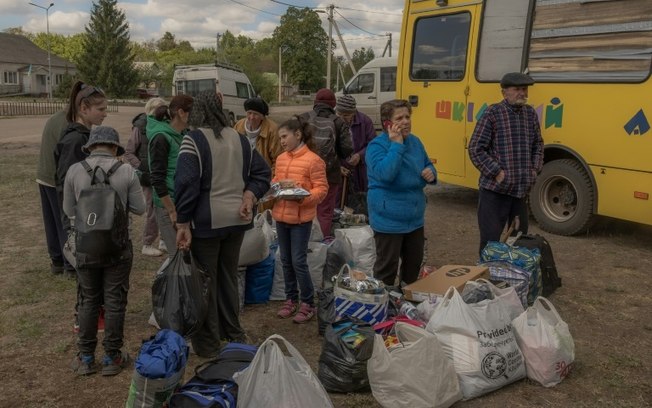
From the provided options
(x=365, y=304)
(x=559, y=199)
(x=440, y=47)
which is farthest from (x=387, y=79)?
(x=365, y=304)

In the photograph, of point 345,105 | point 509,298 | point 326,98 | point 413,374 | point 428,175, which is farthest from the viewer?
point 345,105

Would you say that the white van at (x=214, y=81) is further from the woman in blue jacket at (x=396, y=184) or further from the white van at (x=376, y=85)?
the woman in blue jacket at (x=396, y=184)

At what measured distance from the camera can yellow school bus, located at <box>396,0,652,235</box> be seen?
620 centimetres

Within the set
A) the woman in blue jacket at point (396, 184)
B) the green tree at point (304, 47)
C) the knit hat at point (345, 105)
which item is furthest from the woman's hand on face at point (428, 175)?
the green tree at point (304, 47)

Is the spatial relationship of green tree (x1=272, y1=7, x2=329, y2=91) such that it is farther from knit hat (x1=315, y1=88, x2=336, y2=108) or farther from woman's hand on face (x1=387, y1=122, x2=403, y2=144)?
woman's hand on face (x1=387, y1=122, x2=403, y2=144)

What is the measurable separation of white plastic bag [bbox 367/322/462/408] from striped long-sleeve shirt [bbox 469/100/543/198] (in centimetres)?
212

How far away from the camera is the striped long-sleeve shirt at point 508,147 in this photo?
4.88m

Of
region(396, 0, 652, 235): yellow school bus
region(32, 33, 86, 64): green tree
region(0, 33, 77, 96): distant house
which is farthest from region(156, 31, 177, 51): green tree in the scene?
region(396, 0, 652, 235): yellow school bus

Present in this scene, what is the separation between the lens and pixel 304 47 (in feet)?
250

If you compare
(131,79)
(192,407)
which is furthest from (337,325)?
(131,79)

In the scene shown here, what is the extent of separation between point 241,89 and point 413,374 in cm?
2475

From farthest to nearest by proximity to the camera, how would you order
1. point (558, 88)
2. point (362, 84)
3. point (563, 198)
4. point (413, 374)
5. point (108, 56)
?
point (108, 56) < point (362, 84) < point (563, 198) < point (558, 88) < point (413, 374)

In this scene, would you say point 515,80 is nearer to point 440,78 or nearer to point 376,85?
point 440,78

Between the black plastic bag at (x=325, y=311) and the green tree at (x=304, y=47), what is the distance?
73682 millimetres
